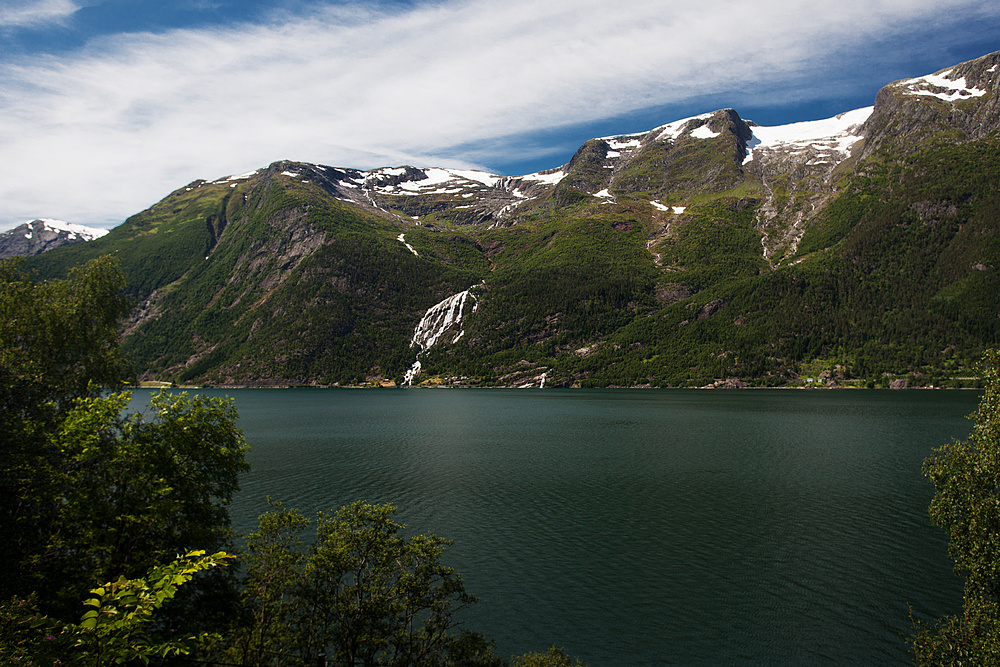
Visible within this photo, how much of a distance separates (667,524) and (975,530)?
77.2ft

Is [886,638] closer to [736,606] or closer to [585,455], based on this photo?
[736,606]

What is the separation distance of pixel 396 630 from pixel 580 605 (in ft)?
41.3

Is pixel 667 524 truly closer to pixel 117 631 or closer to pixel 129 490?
pixel 129 490

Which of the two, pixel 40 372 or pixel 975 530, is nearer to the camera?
pixel 975 530

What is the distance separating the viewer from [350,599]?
2259 cm

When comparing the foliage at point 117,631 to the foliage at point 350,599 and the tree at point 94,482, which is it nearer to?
the tree at point 94,482

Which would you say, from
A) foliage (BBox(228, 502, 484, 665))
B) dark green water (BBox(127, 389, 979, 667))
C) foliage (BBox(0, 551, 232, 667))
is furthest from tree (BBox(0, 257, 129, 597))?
dark green water (BBox(127, 389, 979, 667))

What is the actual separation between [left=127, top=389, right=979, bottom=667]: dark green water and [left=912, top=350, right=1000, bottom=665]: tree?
541 centimetres

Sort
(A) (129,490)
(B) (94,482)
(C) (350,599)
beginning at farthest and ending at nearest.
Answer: (C) (350,599) < (A) (129,490) < (B) (94,482)

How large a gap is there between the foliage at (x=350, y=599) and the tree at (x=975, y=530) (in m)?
18.0

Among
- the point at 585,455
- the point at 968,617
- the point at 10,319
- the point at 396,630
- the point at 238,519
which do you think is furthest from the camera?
the point at 585,455

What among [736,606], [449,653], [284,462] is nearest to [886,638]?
[736,606]

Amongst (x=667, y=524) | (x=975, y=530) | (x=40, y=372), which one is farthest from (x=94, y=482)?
(x=667, y=524)

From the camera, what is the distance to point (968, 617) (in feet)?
68.0
